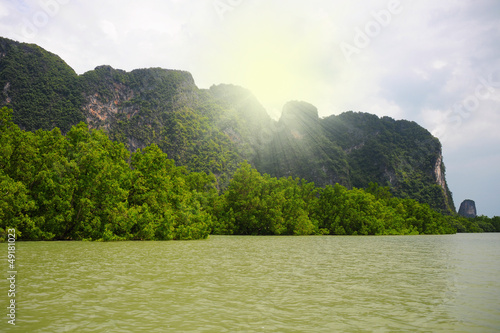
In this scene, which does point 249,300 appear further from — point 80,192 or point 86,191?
point 80,192

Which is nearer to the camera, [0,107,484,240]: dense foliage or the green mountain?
[0,107,484,240]: dense foliage

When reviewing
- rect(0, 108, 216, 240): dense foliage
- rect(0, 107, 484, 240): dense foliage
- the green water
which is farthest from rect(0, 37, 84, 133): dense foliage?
the green water

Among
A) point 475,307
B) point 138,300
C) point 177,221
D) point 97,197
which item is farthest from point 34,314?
point 177,221

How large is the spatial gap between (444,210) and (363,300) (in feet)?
601

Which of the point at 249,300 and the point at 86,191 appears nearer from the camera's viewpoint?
the point at 249,300

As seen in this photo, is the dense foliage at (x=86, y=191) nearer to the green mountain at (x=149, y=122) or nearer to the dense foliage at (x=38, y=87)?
the green mountain at (x=149, y=122)

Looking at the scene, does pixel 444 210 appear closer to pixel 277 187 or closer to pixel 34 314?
pixel 277 187

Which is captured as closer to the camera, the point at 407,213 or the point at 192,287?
the point at 192,287

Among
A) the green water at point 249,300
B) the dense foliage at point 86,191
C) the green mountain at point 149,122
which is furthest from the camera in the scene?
the green mountain at point 149,122

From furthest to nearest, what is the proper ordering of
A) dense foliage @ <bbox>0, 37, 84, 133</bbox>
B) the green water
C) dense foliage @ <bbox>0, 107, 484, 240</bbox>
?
1. dense foliage @ <bbox>0, 37, 84, 133</bbox>
2. dense foliage @ <bbox>0, 107, 484, 240</bbox>
3. the green water

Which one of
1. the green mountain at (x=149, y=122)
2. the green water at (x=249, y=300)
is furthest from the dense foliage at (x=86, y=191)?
the green mountain at (x=149, y=122)

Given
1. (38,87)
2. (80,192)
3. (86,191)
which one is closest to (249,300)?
(86,191)

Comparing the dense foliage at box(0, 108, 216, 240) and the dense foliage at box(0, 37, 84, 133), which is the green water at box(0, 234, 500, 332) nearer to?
the dense foliage at box(0, 108, 216, 240)

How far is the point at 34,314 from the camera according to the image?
7750mm
